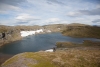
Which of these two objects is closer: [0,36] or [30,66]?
[30,66]

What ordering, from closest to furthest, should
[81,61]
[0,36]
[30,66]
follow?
[30,66], [81,61], [0,36]

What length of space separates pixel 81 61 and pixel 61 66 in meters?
10.6

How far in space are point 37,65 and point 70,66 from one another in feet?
43.0

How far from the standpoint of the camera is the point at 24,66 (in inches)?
1853

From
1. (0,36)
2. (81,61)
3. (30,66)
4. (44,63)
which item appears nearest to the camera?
(30,66)

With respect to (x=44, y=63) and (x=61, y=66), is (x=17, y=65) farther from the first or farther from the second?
(x=61, y=66)

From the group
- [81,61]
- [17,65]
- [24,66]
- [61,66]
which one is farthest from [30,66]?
[81,61]

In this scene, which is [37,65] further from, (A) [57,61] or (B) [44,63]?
(A) [57,61]

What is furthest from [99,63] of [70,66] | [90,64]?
[70,66]

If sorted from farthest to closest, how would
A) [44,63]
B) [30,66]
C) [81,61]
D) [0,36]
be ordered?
[0,36] → [81,61] → [44,63] → [30,66]

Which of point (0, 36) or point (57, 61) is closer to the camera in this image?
point (57, 61)

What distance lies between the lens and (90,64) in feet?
167

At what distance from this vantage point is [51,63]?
50750mm

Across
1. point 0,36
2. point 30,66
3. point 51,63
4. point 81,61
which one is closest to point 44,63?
point 51,63
